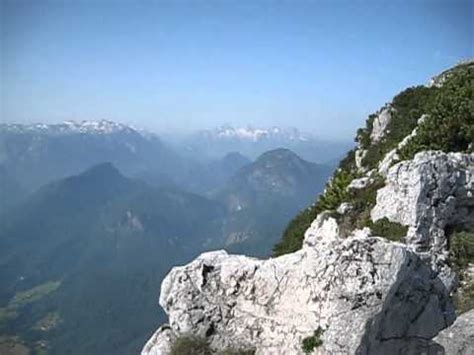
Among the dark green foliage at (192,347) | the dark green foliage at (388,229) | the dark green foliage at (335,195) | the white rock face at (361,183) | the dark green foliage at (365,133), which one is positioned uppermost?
the dark green foliage at (365,133)

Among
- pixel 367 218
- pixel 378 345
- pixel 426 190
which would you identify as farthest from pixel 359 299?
pixel 367 218

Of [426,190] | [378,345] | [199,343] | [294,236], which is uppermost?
[426,190]

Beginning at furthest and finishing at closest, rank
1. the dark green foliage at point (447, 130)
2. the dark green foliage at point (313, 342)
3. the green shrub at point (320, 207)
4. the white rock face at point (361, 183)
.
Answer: the green shrub at point (320, 207) → the white rock face at point (361, 183) → the dark green foliage at point (447, 130) → the dark green foliage at point (313, 342)

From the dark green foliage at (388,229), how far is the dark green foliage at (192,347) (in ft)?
27.7

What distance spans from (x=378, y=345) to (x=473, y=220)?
10173mm

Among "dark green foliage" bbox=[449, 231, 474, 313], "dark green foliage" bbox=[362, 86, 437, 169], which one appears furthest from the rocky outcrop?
"dark green foliage" bbox=[362, 86, 437, 169]

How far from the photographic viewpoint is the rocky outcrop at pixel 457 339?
13.4 meters

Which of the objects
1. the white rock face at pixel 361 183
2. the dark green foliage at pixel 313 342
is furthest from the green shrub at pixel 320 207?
the dark green foliage at pixel 313 342

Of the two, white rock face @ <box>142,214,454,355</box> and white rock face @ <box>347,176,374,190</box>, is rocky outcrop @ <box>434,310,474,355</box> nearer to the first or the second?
white rock face @ <box>142,214,454,355</box>

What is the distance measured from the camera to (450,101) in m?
28.3

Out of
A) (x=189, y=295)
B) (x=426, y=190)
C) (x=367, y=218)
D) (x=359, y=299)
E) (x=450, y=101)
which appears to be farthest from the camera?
(x=450, y=101)

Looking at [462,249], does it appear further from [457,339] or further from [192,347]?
[192,347]

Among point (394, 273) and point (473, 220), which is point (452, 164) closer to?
point (473, 220)

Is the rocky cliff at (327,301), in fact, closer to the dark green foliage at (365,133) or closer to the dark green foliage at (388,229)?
the dark green foliage at (388,229)
